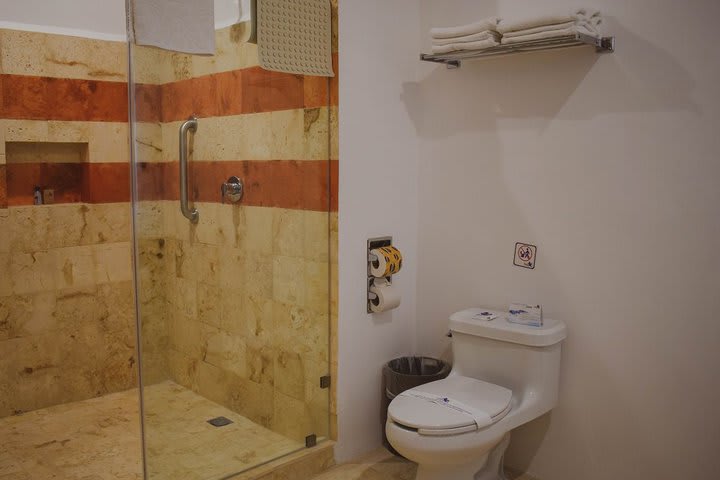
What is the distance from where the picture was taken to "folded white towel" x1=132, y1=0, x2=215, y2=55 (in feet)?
7.05

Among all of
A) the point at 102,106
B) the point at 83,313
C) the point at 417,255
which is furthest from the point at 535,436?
the point at 102,106

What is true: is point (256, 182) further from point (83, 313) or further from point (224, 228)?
point (83, 313)

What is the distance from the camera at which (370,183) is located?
113 inches

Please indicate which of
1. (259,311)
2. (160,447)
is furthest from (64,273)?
(160,447)

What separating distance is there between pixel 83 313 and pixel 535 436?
2.36 metres

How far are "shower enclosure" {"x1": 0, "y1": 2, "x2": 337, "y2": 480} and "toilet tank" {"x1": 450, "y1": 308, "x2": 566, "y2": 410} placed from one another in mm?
603

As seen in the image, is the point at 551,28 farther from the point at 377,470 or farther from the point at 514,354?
the point at 377,470

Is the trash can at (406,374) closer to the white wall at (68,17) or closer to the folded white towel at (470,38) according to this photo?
the folded white towel at (470,38)

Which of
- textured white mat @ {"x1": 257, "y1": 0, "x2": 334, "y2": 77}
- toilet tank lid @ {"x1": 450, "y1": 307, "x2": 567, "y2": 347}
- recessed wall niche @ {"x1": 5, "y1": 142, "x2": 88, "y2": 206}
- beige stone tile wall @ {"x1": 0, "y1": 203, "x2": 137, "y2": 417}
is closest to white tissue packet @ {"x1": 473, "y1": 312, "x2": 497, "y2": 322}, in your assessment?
toilet tank lid @ {"x1": 450, "y1": 307, "x2": 567, "y2": 347}

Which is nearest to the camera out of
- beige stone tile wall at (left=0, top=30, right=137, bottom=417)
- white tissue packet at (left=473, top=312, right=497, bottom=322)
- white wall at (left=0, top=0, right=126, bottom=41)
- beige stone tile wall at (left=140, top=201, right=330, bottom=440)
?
white tissue packet at (left=473, top=312, right=497, bottom=322)

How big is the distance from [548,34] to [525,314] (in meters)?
1.06

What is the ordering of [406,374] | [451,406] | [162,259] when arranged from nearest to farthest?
[451,406], [162,259], [406,374]

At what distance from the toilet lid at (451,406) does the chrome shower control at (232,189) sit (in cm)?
110

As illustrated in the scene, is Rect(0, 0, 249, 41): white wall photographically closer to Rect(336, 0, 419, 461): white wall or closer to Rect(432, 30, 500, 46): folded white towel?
Rect(336, 0, 419, 461): white wall
